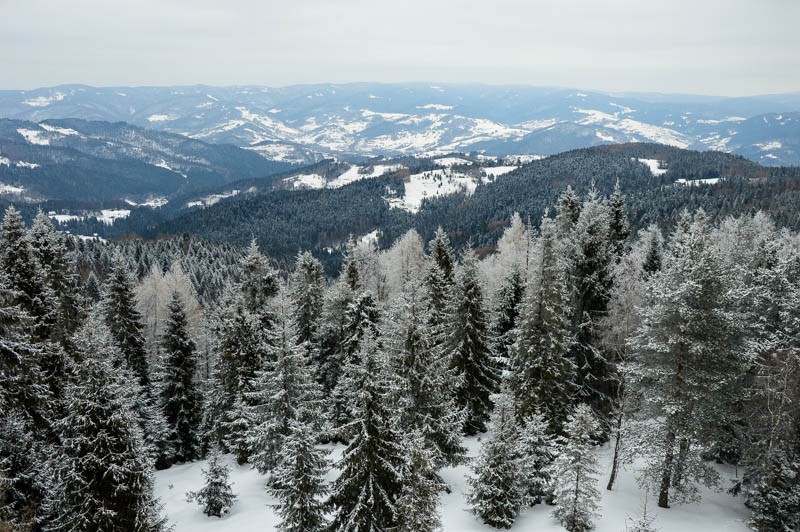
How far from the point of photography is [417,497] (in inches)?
642

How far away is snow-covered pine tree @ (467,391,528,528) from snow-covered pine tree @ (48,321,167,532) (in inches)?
561

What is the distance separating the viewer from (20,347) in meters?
16.9

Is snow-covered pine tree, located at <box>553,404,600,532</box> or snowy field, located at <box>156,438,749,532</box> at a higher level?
snow-covered pine tree, located at <box>553,404,600,532</box>

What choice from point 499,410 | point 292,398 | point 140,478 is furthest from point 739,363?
point 140,478

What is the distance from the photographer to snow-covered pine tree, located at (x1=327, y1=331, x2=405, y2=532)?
57.2ft

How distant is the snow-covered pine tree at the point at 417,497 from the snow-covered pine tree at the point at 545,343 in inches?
393

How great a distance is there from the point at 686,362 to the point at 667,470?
5.28 meters

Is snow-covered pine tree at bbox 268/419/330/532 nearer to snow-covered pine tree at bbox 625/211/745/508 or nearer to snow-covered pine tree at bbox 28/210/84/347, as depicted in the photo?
snow-covered pine tree at bbox 625/211/745/508

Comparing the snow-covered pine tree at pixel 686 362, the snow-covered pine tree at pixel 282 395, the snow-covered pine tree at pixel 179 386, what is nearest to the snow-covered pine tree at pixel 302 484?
the snow-covered pine tree at pixel 282 395

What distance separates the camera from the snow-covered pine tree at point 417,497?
1608cm

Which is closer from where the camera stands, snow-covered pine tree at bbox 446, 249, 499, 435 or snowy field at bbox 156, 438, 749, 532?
snowy field at bbox 156, 438, 749, 532

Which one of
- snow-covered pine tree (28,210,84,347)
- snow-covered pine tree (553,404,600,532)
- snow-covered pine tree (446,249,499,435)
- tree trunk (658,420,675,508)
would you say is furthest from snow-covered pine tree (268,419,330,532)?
snow-covered pine tree (28,210,84,347)

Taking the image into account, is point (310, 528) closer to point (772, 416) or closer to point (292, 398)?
point (292, 398)

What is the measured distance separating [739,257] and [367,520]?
98.4 ft
